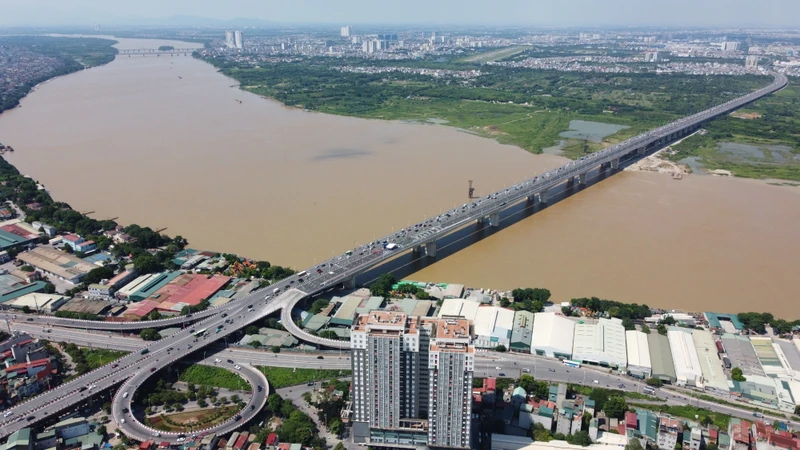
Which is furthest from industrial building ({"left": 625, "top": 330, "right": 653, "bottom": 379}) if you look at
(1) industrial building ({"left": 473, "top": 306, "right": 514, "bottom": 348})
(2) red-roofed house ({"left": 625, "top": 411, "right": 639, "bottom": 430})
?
(1) industrial building ({"left": 473, "top": 306, "right": 514, "bottom": 348})

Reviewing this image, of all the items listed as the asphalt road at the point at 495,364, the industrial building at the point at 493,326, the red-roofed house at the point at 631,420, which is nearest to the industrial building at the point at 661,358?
the asphalt road at the point at 495,364

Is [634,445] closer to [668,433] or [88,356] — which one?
[668,433]

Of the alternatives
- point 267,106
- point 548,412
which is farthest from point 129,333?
point 267,106

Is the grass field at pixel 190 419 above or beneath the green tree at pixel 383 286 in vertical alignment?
beneath

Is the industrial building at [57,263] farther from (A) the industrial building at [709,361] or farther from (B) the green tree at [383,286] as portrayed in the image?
(A) the industrial building at [709,361]

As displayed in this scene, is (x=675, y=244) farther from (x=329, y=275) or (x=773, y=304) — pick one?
(x=329, y=275)

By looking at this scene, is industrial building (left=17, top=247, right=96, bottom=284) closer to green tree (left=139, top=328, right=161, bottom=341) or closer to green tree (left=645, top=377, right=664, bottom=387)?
green tree (left=139, top=328, right=161, bottom=341)
